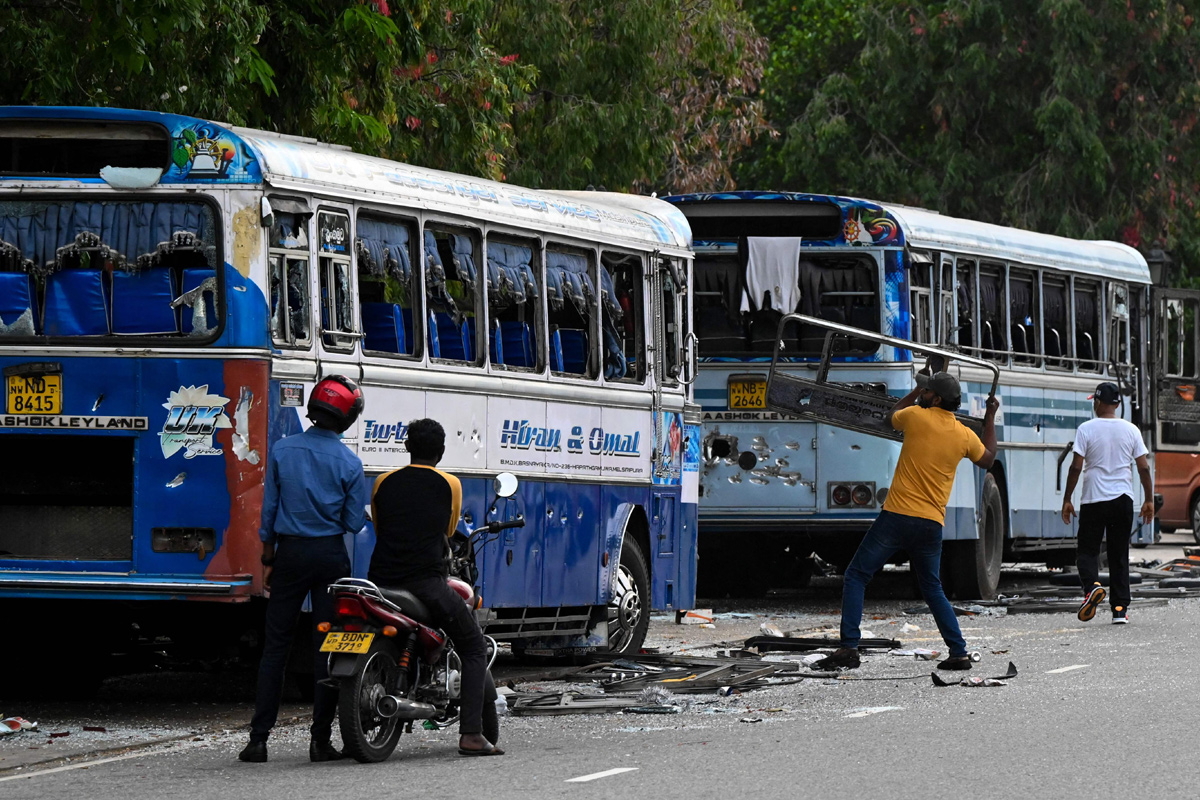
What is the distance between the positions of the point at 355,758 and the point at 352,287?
9.63ft

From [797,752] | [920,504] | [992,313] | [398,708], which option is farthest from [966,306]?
[398,708]

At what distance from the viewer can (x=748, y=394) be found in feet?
63.9

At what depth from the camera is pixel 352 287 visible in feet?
39.1

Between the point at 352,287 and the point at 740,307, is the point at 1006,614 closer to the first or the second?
the point at 740,307

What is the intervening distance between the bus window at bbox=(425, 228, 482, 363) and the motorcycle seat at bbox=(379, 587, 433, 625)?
2.92 meters

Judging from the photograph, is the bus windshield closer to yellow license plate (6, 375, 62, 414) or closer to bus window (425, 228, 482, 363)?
yellow license plate (6, 375, 62, 414)

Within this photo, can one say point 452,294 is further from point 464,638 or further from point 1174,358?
point 1174,358

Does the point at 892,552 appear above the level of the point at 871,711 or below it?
above

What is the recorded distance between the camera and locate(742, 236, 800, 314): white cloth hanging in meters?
19.4

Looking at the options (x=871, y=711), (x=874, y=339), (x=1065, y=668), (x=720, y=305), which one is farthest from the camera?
(x=720, y=305)

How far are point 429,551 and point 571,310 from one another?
4.53 meters

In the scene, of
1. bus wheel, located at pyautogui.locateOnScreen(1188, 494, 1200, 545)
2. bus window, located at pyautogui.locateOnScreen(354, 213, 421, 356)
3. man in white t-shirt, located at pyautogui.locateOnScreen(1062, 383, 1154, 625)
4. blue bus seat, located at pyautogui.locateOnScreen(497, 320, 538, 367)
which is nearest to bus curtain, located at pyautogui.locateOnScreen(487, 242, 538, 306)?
blue bus seat, located at pyautogui.locateOnScreen(497, 320, 538, 367)

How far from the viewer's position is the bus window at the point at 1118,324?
23469 mm

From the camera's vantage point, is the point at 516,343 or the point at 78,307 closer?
the point at 78,307
